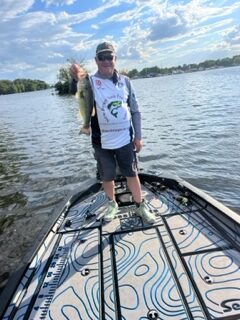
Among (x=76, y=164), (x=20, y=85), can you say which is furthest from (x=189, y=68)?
(x=76, y=164)

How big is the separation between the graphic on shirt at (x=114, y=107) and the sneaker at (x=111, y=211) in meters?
1.33

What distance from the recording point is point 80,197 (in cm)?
620

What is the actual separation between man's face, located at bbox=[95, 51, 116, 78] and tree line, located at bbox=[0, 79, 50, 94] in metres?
160

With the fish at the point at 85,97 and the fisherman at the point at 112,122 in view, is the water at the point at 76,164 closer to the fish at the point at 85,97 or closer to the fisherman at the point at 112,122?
the fisherman at the point at 112,122

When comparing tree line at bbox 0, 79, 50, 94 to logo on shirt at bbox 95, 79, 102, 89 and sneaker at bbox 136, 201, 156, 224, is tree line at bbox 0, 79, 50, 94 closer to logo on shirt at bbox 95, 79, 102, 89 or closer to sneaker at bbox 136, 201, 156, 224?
logo on shirt at bbox 95, 79, 102, 89

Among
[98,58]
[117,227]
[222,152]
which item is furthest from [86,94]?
[222,152]

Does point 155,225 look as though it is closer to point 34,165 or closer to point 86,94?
point 86,94

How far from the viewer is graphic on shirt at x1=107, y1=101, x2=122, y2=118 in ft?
15.4

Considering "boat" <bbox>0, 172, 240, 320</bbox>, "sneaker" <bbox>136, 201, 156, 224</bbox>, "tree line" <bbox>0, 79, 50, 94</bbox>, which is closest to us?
"boat" <bbox>0, 172, 240, 320</bbox>

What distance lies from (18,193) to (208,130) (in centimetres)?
887

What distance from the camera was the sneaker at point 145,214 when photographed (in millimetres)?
4855

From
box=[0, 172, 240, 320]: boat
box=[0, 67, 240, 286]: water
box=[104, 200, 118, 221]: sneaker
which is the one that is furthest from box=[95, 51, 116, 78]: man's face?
box=[0, 67, 240, 286]: water

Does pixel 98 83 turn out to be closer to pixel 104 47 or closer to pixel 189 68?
pixel 104 47

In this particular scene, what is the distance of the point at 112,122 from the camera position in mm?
4734
